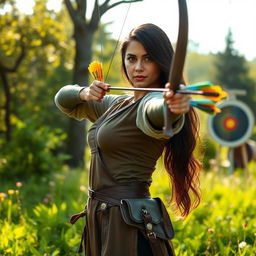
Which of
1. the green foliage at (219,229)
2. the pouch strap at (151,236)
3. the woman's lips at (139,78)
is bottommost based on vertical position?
the green foliage at (219,229)

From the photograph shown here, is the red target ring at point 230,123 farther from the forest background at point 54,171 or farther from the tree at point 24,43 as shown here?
the tree at point 24,43

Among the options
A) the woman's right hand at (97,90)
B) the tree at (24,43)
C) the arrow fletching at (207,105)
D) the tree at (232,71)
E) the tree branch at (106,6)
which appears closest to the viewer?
the arrow fletching at (207,105)

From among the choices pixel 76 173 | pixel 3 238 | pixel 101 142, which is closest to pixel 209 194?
pixel 76 173

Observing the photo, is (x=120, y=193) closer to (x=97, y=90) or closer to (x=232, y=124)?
(x=97, y=90)

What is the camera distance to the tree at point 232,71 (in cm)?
2783

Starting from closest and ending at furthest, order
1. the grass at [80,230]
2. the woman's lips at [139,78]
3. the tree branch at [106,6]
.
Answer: the woman's lips at [139,78] < the tree branch at [106,6] < the grass at [80,230]

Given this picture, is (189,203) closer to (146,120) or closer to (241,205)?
(146,120)

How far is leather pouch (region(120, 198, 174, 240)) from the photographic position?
6.32 ft

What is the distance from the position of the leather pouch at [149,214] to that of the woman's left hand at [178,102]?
584mm

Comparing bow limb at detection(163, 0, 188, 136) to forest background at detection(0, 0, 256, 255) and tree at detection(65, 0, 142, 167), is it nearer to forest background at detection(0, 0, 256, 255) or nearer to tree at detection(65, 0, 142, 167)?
forest background at detection(0, 0, 256, 255)

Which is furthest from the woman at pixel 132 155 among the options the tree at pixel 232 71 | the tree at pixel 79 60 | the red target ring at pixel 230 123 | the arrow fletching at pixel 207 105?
the tree at pixel 232 71

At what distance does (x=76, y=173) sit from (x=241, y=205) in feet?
8.36

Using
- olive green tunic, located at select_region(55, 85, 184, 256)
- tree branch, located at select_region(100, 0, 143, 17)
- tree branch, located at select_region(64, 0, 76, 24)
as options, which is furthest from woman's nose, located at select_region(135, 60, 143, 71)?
tree branch, located at select_region(64, 0, 76, 24)

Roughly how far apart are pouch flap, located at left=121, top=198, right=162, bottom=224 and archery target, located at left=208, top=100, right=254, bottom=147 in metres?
5.18
